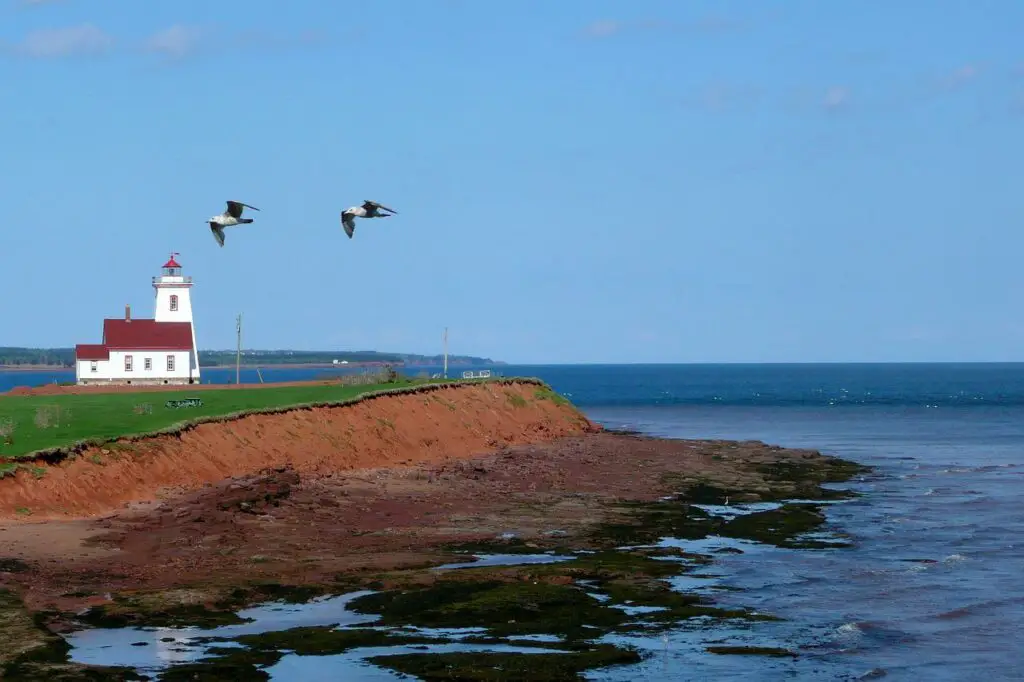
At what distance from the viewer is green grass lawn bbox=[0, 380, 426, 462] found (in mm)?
33125

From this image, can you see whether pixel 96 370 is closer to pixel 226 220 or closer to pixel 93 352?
pixel 93 352

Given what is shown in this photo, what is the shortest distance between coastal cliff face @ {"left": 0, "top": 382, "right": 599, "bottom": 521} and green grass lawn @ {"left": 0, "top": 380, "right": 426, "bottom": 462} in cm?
82

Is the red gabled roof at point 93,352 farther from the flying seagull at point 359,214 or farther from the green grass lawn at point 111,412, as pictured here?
the flying seagull at point 359,214

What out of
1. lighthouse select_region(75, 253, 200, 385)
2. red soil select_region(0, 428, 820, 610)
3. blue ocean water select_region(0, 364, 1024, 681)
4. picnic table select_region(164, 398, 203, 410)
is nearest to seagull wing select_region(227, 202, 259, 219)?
red soil select_region(0, 428, 820, 610)

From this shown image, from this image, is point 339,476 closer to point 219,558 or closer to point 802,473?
point 219,558

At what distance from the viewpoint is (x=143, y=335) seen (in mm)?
→ 86500

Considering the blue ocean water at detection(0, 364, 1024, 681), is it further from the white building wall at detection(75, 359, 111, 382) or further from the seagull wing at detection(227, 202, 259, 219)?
the white building wall at detection(75, 359, 111, 382)

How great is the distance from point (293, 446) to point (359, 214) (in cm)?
1635

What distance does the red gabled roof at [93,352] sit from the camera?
8488 centimetres

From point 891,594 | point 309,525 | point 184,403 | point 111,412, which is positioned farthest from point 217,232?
point 184,403

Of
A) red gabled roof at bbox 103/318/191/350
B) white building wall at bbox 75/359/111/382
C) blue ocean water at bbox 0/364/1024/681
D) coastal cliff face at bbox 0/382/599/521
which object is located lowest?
blue ocean water at bbox 0/364/1024/681

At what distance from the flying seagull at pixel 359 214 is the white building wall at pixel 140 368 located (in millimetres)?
61960

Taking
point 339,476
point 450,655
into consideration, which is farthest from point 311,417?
point 450,655

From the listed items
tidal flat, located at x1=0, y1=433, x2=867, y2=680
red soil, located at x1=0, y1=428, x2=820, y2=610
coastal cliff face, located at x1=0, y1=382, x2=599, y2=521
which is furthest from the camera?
coastal cliff face, located at x1=0, y1=382, x2=599, y2=521
